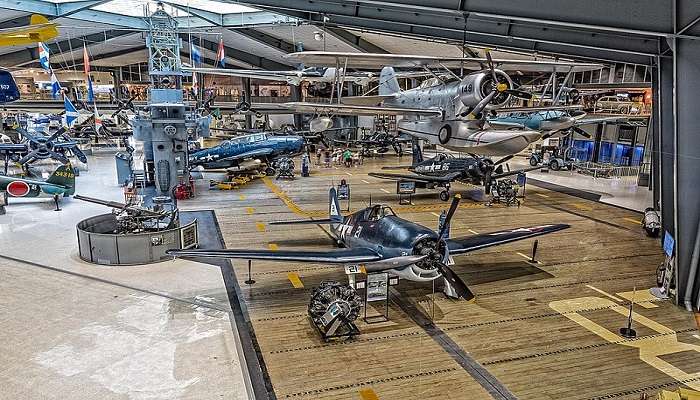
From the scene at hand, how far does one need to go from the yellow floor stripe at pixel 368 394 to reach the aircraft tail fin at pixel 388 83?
18910 mm

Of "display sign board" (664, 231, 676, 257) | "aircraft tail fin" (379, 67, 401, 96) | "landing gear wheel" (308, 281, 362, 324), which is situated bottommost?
"landing gear wheel" (308, 281, 362, 324)

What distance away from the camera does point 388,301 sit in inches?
426

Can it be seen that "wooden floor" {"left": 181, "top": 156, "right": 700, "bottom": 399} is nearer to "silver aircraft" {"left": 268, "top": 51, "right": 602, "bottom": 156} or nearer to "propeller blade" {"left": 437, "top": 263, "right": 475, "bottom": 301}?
"propeller blade" {"left": 437, "top": 263, "right": 475, "bottom": 301}

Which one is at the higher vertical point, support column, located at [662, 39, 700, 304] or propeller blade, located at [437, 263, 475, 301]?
support column, located at [662, 39, 700, 304]

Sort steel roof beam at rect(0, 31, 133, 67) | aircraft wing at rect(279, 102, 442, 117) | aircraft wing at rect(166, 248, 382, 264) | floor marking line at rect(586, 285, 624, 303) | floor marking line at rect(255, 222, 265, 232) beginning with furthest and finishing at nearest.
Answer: steel roof beam at rect(0, 31, 133, 67)
floor marking line at rect(255, 222, 265, 232)
aircraft wing at rect(279, 102, 442, 117)
floor marking line at rect(586, 285, 624, 303)
aircraft wing at rect(166, 248, 382, 264)

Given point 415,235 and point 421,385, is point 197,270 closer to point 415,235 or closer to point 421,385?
point 415,235

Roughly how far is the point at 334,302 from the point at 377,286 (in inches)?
51.4

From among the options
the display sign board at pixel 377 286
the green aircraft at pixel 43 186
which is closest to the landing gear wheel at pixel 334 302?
the display sign board at pixel 377 286

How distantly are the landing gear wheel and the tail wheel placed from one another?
34.5ft

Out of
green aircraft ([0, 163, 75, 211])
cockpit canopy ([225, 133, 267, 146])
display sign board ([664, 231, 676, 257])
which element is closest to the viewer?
display sign board ([664, 231, 676, 257])

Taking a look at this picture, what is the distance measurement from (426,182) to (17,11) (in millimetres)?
27318

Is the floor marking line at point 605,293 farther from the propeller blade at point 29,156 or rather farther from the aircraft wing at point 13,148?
the aircraft wing at point 13,148

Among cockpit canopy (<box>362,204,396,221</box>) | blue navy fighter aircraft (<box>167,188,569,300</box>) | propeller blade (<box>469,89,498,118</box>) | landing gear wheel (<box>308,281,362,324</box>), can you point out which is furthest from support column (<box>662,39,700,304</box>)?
landing gear wheel (<box>308,281,362,324</box>)

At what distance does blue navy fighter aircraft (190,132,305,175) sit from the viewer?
28.4 m
